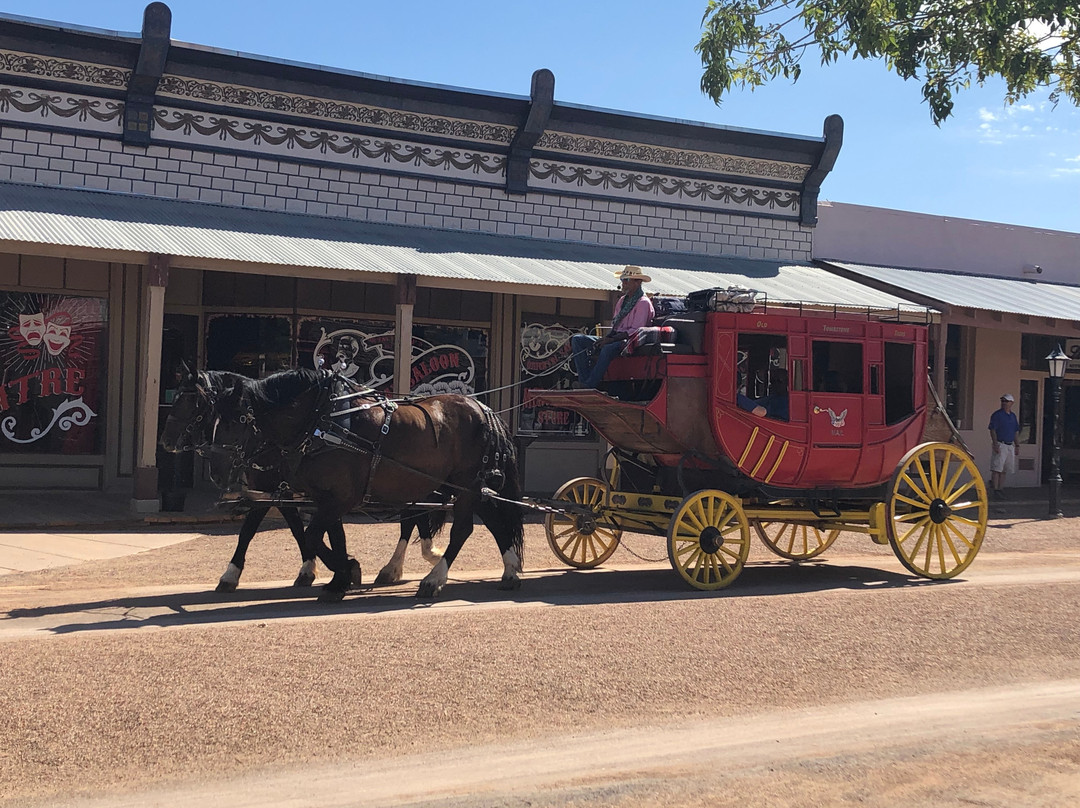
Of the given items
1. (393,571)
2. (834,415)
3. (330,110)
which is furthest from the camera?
(330,110)

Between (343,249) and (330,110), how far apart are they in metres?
3.28

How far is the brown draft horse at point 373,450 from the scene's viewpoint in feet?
29.0

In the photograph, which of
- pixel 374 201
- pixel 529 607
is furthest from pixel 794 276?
pixel 529 607

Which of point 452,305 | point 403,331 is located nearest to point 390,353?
point 452,305

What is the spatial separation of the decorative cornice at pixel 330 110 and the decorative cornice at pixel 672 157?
1060mm

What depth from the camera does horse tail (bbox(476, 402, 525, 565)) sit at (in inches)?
395

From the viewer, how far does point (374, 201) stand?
18.2 meters

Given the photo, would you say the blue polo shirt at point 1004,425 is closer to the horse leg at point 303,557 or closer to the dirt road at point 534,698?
the dirt road at point 534,698

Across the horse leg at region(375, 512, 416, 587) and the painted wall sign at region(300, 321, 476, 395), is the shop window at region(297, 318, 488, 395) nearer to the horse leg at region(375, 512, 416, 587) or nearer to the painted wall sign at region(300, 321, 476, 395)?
the painted wall sign at region(300, 321, 476, 395)

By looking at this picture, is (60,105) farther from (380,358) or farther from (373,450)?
(373,450)

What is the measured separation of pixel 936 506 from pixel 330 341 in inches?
392

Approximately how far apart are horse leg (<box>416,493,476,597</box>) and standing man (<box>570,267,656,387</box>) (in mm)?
1633

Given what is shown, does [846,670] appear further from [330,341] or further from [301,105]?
[301,105]

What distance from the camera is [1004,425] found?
68.6 feet
